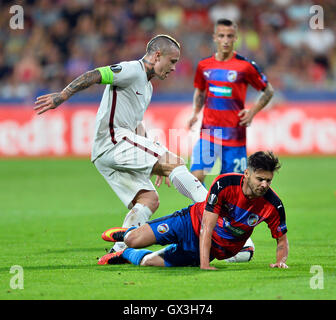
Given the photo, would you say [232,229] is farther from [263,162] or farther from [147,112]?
[147,112]

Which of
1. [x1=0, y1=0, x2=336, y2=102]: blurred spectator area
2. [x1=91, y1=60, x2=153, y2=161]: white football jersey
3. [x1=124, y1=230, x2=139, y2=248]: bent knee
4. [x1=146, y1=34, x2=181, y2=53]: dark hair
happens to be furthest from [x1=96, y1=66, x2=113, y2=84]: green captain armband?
[x1=0, y1=0, x2=336, y2=102]: blurred spectator area

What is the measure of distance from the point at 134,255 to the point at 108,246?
60.6 inches

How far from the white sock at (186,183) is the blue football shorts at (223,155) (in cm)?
190

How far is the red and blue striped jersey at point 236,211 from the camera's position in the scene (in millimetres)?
6781

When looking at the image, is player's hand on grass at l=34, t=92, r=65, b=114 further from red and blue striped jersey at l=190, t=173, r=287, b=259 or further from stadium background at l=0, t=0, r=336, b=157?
stadium background at l=0, t=0, r=336, b=157

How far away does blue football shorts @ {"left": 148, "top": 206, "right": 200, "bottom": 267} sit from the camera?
710 cm

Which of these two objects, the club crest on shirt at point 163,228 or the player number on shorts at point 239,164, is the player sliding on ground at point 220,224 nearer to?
the club crest on shirt at point 163,228

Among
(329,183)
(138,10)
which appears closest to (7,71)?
(138,10)

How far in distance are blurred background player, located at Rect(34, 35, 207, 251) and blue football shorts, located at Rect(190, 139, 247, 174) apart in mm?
1602

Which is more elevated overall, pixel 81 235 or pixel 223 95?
pixel 223 95

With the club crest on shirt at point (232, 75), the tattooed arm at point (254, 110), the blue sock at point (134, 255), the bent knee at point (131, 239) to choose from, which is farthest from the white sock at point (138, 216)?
the club crest on shirt at point (232, 75)

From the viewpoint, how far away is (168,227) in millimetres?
7145
